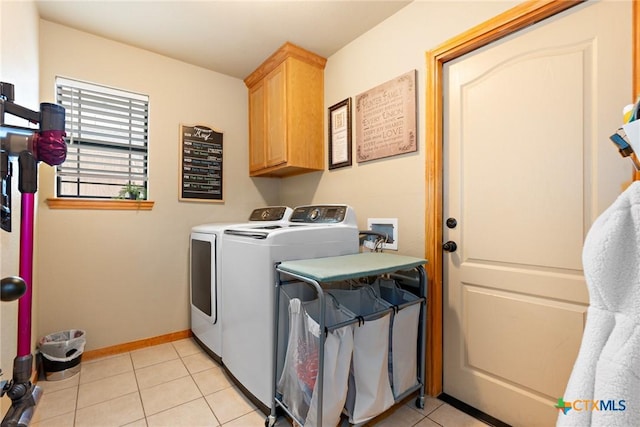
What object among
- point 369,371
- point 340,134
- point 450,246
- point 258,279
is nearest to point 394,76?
point 340,134

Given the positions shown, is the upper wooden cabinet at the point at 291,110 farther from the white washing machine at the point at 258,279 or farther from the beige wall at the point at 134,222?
the white washing machine at the point at 258,279

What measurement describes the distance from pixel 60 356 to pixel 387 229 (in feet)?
8.04

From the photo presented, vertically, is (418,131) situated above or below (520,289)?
above

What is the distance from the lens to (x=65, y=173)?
2176 mm

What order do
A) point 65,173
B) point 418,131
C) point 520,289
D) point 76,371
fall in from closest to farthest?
point 520,289 < point 418,131 < point 76,371 < point 65,173

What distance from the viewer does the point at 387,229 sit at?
2051 millimetres

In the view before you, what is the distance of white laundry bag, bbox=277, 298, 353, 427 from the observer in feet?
4.08

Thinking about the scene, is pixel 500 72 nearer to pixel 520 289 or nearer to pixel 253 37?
pixel 520 289

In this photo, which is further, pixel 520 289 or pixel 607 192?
pixel 520 289

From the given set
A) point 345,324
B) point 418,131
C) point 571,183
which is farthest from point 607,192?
point 345,324

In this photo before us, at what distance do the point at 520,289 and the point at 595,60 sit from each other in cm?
111

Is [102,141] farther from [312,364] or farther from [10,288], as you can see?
[312,364]

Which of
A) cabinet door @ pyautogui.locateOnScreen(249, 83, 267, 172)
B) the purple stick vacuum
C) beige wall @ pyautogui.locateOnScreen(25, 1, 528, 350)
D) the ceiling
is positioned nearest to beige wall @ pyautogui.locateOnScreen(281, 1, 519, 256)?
beige wall @ pyautogui.locateOnScreen(25, 1, 528, 350)

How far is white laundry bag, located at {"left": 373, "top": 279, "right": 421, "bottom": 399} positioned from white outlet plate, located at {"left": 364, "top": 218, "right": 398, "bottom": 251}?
16.4 inches
